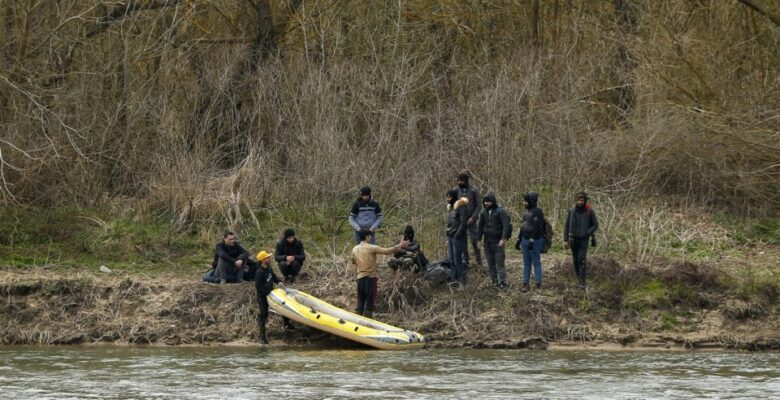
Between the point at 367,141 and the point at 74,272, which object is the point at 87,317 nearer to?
the point at 74,272

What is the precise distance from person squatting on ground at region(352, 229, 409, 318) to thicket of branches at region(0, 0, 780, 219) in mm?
3511

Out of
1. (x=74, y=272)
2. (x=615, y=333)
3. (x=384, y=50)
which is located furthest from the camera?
(x=384, y=50)

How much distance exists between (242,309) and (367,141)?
7192mm

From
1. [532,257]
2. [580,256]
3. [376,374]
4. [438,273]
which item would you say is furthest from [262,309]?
[580,256]

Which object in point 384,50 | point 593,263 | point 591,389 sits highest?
point 384,50

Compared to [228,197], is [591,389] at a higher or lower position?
lower

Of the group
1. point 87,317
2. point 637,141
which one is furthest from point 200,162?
point 637,141

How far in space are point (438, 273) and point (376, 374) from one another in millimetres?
3787

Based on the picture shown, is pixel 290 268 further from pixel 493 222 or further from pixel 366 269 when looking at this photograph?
pixel 493 222

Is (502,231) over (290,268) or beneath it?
over

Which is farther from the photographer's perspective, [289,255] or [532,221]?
[289,255]

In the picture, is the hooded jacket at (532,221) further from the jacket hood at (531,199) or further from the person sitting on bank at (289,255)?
the person sitting on bank at (289,255)

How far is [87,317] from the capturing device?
70.7 feet

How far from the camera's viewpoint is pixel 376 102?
94.1 feet
